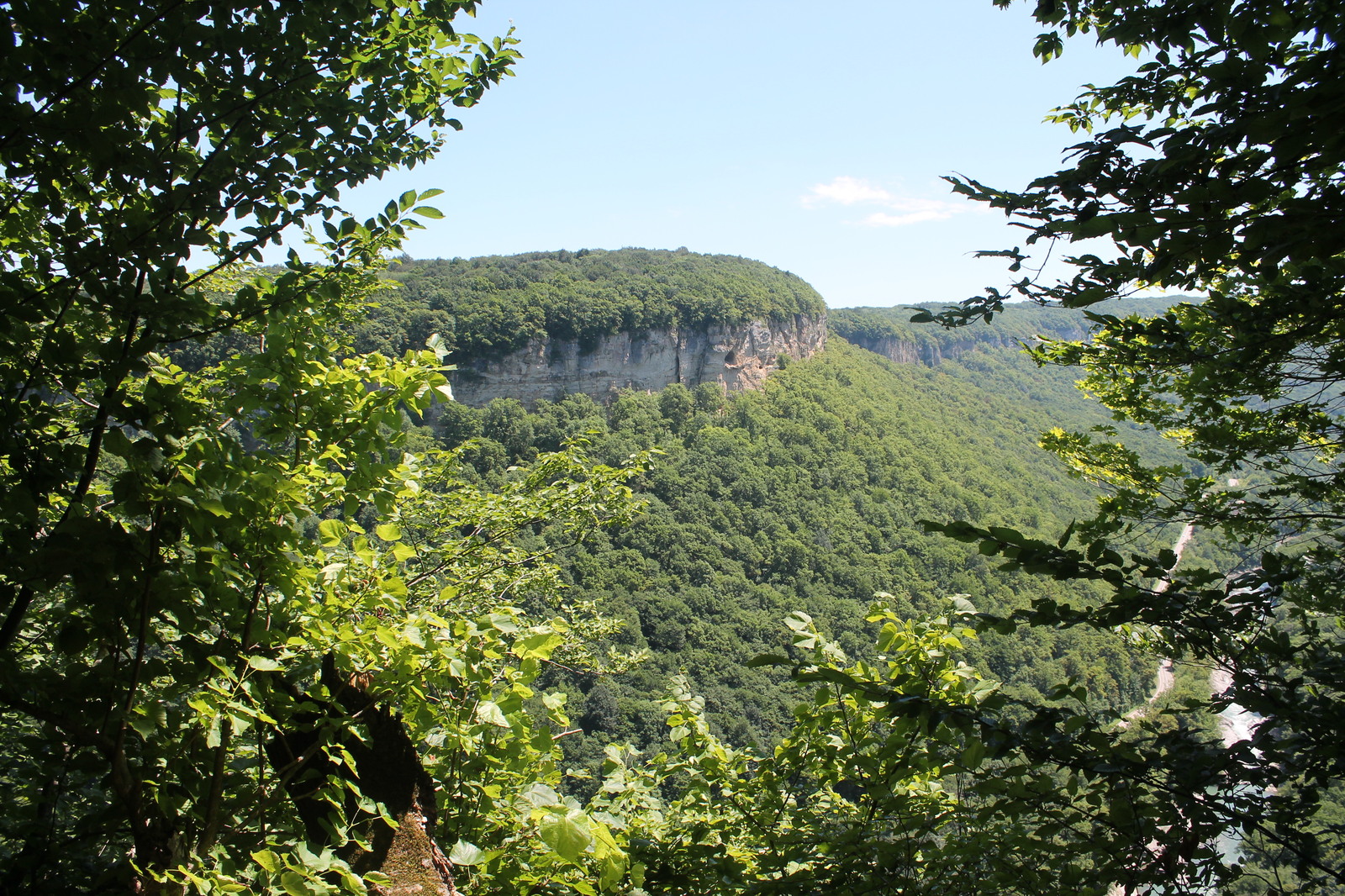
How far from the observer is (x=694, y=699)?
322cm

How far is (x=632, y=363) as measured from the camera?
69.3 meters

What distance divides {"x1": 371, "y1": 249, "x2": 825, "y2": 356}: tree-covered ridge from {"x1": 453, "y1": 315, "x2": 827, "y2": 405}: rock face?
3.44ft

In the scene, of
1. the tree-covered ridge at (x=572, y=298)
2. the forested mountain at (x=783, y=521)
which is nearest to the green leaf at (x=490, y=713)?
the forested mountain at (x=783, y=521)

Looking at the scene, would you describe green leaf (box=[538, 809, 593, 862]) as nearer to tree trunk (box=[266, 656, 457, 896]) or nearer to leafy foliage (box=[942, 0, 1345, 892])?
tree trunk (box=[266, 656, 457, 896])

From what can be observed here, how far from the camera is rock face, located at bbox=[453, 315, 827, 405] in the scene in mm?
63062

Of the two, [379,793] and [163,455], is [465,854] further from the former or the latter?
[163,455]

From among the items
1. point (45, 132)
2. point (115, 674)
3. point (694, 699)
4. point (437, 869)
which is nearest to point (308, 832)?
point (437, 869)

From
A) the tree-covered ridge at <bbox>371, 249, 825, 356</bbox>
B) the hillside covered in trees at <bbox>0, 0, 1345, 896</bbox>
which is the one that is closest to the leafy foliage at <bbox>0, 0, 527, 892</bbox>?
the hillside covered in trees at <bbox>0, 0, 1345, 896</bbox>

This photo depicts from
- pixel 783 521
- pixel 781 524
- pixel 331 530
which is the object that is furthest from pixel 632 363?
pixel 331 530

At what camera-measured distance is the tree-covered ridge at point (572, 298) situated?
62812 millimetres

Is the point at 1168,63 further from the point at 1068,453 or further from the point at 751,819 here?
the point at 1068,453

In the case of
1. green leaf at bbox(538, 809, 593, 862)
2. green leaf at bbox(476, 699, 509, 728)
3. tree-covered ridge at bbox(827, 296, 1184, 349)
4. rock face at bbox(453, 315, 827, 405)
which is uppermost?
tree-covered ridge at bbox(827, 296, 1184, 349)

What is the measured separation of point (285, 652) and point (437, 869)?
2.64ft

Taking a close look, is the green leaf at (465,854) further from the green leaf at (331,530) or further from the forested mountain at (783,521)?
the forested mountain at (783,521)
